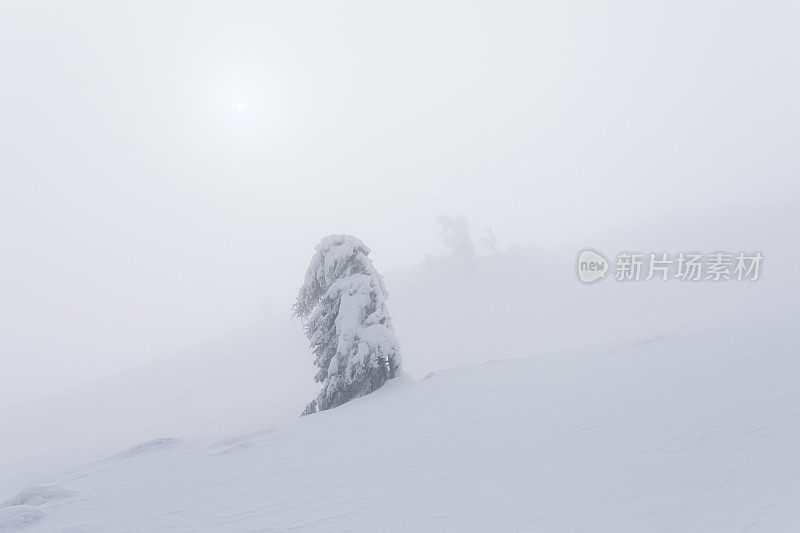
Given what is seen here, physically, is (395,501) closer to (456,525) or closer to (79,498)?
(456,525)

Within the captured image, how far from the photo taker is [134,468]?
9.94 metres

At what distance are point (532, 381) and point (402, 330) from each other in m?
29.1

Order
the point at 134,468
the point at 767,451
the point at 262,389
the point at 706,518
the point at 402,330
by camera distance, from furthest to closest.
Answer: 1. the point at 402,330
2. the point at 262,389
3. the point at 134,468
4. the point at 767,451
5. the point at 706,518

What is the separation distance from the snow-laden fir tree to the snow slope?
5.63 feet

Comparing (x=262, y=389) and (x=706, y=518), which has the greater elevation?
(x=706, y=518)

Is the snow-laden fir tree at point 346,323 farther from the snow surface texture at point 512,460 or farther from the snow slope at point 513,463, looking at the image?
the snow slope at point 513,463

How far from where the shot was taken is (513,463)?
6906mm

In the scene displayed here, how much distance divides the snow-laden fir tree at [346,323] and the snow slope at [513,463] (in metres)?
1.72

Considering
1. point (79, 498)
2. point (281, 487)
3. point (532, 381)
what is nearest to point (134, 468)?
point (79, 498)

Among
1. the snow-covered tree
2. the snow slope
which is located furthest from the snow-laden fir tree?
the snow-covered tree

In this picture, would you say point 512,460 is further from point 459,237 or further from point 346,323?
point 459,237

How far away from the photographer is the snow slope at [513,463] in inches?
209

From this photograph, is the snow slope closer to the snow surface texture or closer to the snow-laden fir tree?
the snow surface texture

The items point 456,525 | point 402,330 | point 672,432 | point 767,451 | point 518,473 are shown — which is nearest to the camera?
point 456,525
